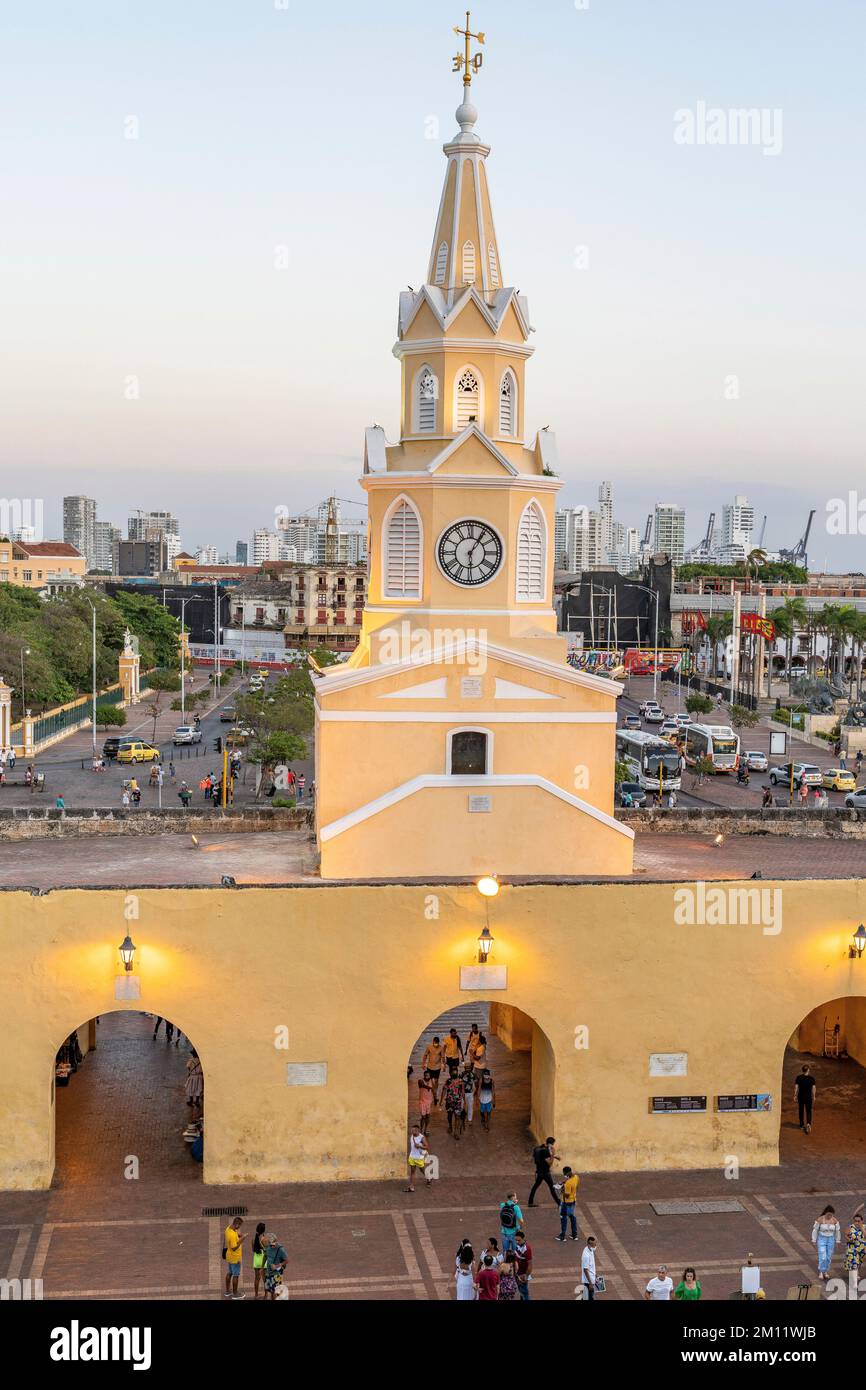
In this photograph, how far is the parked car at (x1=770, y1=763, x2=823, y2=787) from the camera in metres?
57.4

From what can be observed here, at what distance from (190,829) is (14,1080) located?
7499 millimetres

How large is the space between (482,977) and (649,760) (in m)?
39.3

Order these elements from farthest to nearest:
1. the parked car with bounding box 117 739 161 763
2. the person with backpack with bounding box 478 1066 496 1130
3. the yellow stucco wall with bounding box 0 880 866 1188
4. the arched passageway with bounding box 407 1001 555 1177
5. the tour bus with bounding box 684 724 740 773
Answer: the parked car with bounding box 117 739 161 763 → the tour bus with bounding box 684 724 740 773 → the person with backpack with bounding box 478 1066 496 1130 → the arched passageway with bounding box 407 1001 555 1177 → the yellow stucco wall with bounding box 0 880 866 1188

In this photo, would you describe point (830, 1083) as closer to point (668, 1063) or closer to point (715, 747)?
point (668, 1063)

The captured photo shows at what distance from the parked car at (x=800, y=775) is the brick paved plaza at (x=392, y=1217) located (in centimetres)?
3512

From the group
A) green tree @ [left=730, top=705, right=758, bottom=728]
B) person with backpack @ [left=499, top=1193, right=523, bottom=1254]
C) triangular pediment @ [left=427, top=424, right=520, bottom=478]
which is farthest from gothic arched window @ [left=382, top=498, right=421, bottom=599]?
green tree @ [left=730, top=705, right=758, bottom=728]

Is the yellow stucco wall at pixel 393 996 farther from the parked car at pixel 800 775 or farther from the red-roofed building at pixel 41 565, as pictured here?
the red-roofed building at pixel 41 565

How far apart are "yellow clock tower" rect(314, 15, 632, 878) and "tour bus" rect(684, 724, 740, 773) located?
127ft

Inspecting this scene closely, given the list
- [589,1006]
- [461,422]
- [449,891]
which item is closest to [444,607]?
[461,422]

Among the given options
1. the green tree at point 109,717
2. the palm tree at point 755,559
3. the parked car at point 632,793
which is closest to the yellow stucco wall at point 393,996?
the parked car at point 632,793

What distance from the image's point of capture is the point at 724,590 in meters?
168

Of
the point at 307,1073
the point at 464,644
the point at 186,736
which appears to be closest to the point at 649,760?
the point at 186,736

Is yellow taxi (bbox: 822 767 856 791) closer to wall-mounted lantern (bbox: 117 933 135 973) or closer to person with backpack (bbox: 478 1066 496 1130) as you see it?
person with backpack (bbox: 478 1066 496 1130)

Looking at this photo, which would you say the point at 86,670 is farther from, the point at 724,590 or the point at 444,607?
the point at 724,590
